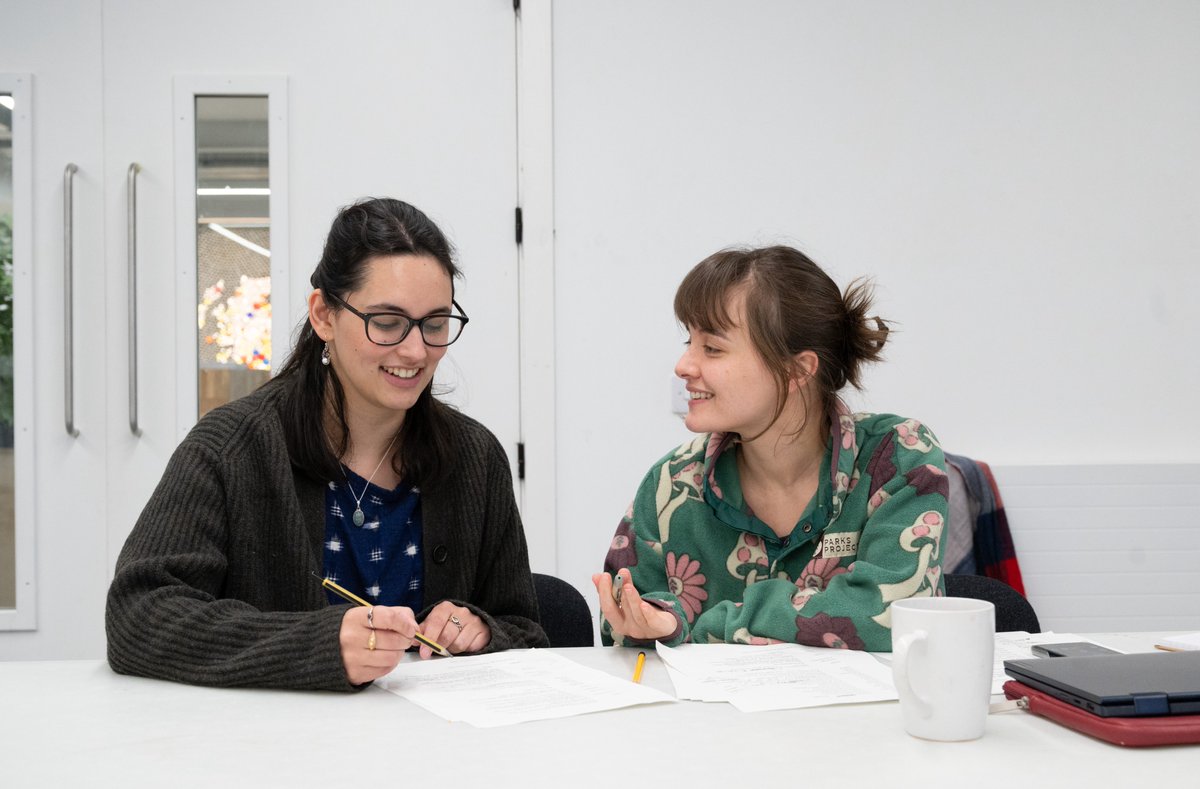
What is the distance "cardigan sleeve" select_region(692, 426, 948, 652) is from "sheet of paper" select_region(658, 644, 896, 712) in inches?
1.1

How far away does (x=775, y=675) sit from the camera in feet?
3.89

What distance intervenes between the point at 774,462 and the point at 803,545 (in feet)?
0.47

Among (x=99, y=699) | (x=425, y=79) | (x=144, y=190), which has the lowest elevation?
(x=99, y=699)

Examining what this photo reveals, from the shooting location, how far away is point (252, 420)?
1.51 meters

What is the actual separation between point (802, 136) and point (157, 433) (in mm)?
1983

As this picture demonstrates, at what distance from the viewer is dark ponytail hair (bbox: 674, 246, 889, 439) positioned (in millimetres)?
1619

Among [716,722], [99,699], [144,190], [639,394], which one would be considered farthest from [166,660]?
[144,190]

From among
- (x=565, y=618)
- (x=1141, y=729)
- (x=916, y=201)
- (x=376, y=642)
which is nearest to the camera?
(x=1141, y=729)

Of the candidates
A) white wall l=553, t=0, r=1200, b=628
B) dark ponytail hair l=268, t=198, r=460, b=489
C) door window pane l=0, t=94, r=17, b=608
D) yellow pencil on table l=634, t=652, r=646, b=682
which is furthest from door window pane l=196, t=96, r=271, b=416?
yellow pencil on table l=634, t=652, r=646, b=682

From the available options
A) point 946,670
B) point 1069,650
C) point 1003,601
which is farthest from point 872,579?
point 946,670

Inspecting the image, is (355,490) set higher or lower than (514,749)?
higher

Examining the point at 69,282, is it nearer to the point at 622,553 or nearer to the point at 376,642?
the point at 622,553

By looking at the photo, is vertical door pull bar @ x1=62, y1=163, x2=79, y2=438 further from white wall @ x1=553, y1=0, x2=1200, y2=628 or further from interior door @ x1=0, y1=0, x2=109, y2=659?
white wall @ x1=553, y1=0, x2=1200, y2=628

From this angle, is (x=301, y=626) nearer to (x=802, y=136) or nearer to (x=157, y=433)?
(x=157, y=433)
